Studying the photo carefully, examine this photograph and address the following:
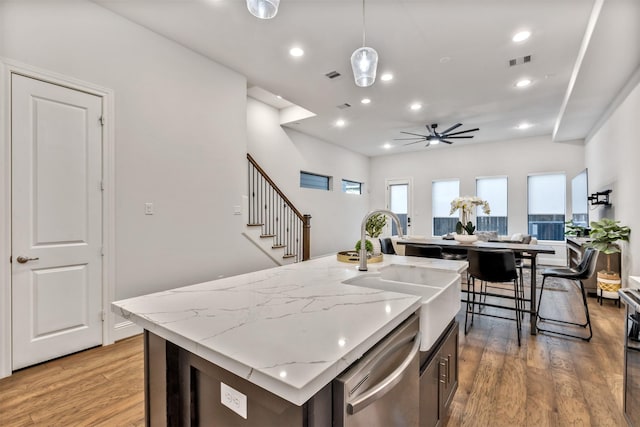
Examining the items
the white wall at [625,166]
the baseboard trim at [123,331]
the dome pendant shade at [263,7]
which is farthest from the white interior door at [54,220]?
the white wall at [625,166]

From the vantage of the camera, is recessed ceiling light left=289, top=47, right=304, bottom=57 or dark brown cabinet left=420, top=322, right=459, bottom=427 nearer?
dark brown cabinet left=420, top=322, right=459, bottom=427

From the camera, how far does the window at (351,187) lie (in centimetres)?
819

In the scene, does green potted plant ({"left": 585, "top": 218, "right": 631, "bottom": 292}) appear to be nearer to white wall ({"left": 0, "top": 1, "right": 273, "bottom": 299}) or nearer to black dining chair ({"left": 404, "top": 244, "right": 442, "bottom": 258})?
black dining chair ({"left": 404, "top": 244, "right": 442, "bottom": 258})

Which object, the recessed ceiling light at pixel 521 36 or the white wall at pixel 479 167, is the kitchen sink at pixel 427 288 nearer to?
the recessed ceiling light at pixel 521 36

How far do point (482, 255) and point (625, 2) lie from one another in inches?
92.2

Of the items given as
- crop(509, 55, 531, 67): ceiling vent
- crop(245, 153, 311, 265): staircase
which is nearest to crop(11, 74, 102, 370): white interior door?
crop(245, 153, 311, 265): staircase

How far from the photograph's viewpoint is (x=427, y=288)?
4.93 ft

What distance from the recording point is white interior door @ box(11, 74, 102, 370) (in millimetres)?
2238

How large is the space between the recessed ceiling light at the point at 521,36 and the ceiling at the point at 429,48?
0.06 metres

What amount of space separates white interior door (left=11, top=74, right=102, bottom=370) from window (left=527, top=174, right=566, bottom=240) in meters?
8.47

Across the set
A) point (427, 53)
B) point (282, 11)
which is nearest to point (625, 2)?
point (427, 53)

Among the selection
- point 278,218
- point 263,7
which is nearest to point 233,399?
point 263,7

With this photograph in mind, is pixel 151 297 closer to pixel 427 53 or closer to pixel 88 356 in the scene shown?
pixel 88 356

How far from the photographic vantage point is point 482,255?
2.95 meters
